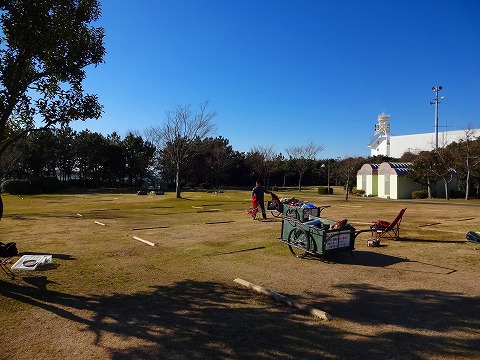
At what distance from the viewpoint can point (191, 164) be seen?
6256 cm

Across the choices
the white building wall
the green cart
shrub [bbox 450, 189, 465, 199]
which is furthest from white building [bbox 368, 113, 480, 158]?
the green cart

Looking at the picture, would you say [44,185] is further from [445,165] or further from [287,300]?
[287,300]

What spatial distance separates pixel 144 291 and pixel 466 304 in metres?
5.13

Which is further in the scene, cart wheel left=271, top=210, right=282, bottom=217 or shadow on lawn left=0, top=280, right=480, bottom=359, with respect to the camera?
cart wheel left=271, top=210, right=282, bottom=217

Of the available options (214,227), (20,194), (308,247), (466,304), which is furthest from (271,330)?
(20,194)

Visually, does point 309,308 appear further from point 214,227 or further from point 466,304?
point 214,227

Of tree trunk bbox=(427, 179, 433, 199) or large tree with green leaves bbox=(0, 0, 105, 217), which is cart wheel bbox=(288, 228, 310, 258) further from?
tree trunk bbox=(427, 179, 433, 199)

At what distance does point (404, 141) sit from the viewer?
78.9 m

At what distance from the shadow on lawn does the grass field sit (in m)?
0.02

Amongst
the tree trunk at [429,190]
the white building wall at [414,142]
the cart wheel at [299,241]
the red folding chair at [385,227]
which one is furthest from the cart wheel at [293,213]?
the white building wall at [414,142]

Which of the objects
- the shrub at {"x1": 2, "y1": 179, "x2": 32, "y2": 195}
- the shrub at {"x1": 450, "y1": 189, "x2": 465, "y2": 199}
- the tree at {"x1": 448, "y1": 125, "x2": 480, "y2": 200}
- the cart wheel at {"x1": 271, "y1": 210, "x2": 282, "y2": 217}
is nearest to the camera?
the cart wheel at {"x1": 271, "y1": 210, "x2": 282, "y2": 217}

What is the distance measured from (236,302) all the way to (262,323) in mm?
897

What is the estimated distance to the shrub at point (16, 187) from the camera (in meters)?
44.2

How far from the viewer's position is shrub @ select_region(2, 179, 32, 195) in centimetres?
4422
